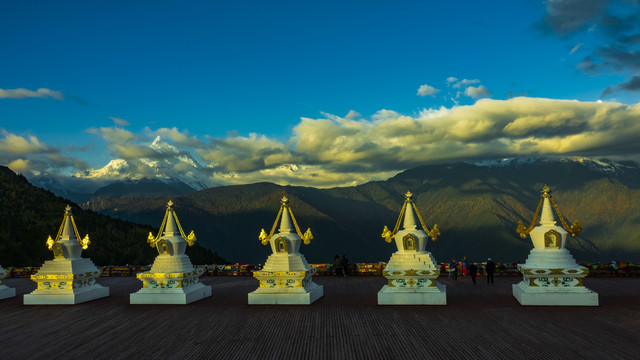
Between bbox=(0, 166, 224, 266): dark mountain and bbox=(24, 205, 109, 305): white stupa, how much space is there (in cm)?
3709

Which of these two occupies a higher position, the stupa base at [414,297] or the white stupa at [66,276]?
the white stupa at [66,276]

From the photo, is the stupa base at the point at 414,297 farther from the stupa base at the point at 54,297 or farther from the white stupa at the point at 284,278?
the stupa base at the point at 54,297

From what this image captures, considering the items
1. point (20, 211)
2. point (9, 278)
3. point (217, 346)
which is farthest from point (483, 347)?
point (20, 211)

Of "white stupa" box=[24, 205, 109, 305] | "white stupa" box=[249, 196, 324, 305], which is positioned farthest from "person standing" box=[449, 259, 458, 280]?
"white stupa" box=[24, 205, 109, 305]

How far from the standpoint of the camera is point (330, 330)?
14469 mm

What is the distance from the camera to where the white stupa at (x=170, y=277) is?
65.9ft

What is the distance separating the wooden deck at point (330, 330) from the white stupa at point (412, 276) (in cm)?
49

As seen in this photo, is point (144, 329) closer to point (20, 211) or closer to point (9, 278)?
point (9, 278)

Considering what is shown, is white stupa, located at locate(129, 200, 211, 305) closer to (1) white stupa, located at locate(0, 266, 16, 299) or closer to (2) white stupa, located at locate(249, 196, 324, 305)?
(2) white stupa, located at locate(249, 196, 324, 305)

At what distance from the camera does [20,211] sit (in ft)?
220

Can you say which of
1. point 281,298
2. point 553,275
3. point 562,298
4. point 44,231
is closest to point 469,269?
point 553,275

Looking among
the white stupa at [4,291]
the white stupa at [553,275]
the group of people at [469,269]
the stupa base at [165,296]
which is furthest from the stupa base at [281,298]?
the white stupa at [4,291]

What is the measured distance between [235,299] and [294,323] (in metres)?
6.13

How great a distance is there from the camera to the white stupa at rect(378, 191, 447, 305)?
18.4 meters
